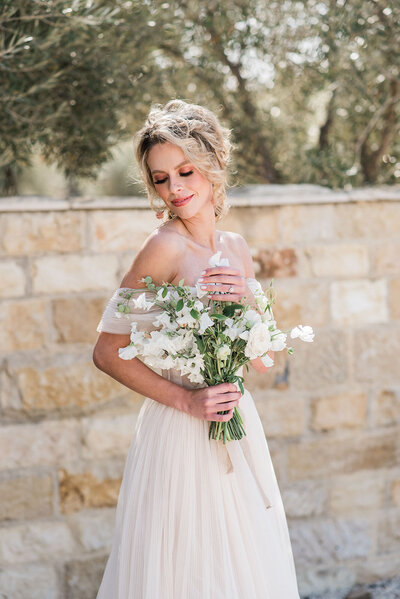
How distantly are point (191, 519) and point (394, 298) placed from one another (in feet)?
6.47

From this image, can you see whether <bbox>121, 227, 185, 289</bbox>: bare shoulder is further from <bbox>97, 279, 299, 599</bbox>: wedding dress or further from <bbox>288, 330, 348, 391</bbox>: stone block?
<bbox>288, 330, 348, 391</bbox>: stone block

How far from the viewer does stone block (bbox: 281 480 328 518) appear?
3.38 meters

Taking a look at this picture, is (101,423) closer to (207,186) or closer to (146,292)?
(146,292)

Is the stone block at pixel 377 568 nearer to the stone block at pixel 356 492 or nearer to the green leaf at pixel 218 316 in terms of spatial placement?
the stone block at pixel 356 492

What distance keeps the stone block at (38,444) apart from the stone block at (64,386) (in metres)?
0.10

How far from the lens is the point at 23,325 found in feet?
9.59

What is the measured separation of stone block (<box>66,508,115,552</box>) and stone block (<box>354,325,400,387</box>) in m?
1.53

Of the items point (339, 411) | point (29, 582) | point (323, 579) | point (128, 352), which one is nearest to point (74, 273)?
point (128, 352)

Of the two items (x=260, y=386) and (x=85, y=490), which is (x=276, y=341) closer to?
(x=260, y=386)

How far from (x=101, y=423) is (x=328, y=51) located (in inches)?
113

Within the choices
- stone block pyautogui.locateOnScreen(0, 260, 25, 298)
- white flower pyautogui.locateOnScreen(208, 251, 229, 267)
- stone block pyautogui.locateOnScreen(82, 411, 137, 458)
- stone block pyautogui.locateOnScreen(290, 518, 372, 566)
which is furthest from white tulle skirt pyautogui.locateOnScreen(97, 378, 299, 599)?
stone block pyautogui.locateOnScreen(290, 518, 372, 566)

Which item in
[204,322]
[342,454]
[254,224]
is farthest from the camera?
[342,454]

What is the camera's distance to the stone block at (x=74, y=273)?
294cm

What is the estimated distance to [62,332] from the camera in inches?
117
